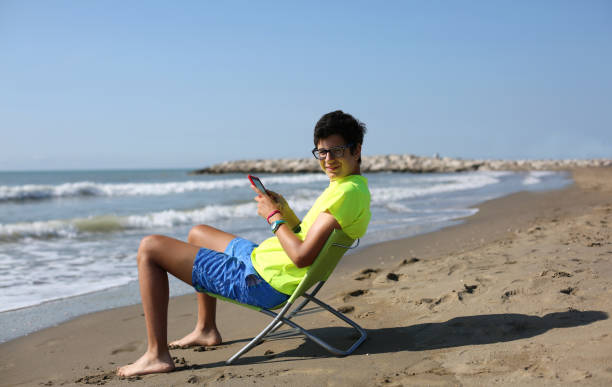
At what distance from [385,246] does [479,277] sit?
2.83 m

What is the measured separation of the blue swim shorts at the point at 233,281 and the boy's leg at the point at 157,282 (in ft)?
0.21

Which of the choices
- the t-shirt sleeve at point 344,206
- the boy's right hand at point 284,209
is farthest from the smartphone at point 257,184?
the t-shirt sleeve at point 344,206

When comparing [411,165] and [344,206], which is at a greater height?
[344,206]

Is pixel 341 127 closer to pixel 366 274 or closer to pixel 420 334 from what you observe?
pixel 420 334

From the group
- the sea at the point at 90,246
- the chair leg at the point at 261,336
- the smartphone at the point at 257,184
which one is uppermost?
the smartphone at the point at 257,184

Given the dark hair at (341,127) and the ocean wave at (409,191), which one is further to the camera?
the ocean wave at (409,191)

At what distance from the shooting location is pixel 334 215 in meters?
2.65

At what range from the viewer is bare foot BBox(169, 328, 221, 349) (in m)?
3.29

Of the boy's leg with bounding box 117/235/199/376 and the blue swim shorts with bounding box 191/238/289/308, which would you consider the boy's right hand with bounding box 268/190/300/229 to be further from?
the boy's leg with bounding box 117/235/199/376

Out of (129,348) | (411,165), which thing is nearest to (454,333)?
(129,348)

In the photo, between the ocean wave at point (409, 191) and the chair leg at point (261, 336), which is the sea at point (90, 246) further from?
the chair leg at point (261, 336)

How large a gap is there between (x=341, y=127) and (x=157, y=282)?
142 cm

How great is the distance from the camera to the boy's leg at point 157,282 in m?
2.78

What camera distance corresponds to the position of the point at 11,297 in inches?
184
